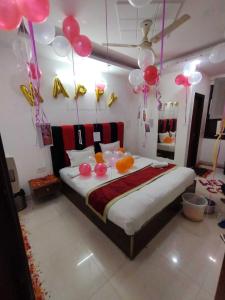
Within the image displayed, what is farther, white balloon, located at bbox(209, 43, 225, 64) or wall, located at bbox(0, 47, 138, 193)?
wall, located at bbox(0, 47, 138, 193)

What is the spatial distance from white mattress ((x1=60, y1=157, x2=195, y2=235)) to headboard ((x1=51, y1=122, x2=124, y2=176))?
0.38 m

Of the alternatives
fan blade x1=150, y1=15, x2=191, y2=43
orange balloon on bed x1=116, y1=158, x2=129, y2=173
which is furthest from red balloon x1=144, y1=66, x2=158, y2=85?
orange balloon on bed x1=116, y1=158, x2=129, y2=173

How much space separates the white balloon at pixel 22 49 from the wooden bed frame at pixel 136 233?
208 cm

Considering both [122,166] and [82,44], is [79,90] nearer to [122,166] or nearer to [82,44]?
[82,44]

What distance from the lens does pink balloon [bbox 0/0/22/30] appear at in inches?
38.0

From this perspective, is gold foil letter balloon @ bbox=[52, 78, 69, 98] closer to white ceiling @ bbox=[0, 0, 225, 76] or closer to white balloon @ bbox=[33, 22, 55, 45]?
white ceiling @ bbox=[0, 0, 225, 76]

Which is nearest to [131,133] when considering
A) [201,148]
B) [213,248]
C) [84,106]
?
[84,106]

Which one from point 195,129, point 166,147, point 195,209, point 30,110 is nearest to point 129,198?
point 195,209

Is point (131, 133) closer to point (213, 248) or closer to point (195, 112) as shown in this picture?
point (195, 112)

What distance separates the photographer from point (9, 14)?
101 centimetres

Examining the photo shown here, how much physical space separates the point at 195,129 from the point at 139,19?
2985mm

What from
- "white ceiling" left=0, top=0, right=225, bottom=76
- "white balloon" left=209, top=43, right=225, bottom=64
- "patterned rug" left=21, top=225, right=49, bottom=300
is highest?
"white ceiling" left=0, top=0, right=225, bottom=76

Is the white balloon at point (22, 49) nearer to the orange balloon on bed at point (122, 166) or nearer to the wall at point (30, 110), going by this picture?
the wall at point (30, 110)

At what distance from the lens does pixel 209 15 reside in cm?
160
